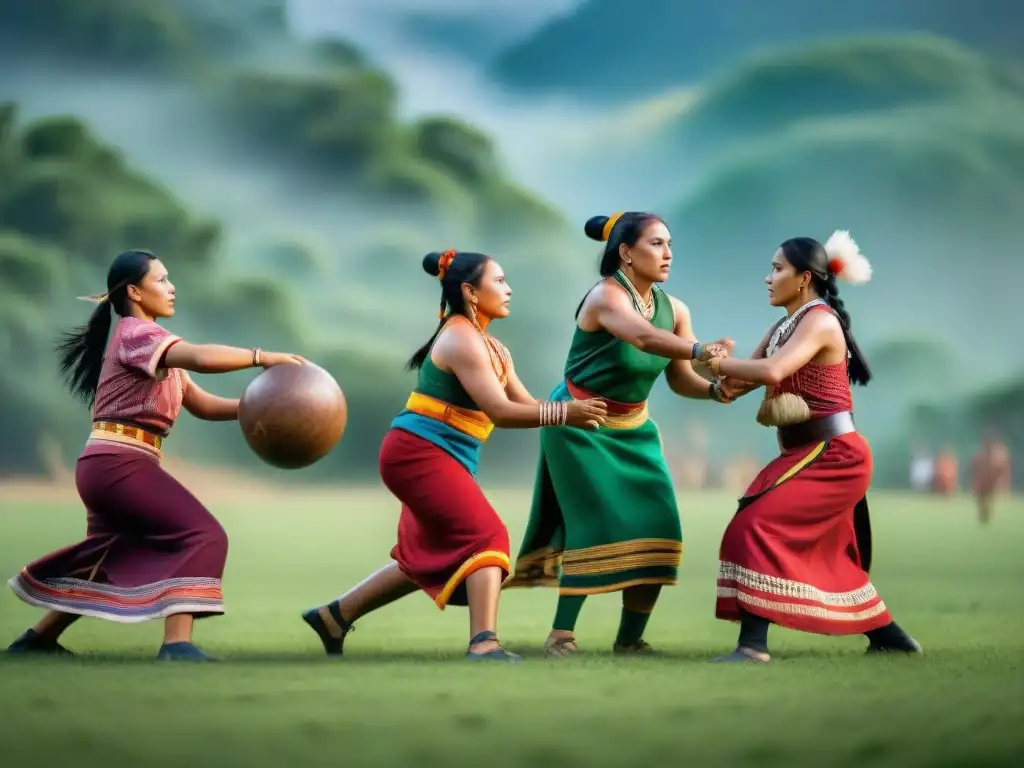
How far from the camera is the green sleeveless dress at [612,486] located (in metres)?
5.70

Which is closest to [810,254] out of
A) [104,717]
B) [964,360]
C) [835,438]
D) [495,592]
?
[835,438]

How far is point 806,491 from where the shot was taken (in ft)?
18.0

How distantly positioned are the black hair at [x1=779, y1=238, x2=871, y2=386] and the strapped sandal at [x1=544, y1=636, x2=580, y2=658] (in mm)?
1551

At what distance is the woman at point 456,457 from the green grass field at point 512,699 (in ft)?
0.81

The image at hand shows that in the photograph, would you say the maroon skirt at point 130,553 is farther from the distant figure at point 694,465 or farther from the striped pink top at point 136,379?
the distant figure at point 694,465

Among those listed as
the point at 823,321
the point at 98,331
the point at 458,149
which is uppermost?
the point at 458,149

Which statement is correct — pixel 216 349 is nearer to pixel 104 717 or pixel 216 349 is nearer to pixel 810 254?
pixel 104 717

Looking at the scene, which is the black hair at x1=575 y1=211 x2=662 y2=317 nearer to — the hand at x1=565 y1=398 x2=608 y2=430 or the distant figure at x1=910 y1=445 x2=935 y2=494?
the hand at x1=565 y1=398 x2=608 y2=430

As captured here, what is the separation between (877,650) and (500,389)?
178 cm

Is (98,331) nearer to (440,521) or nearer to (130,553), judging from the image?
(130,553)

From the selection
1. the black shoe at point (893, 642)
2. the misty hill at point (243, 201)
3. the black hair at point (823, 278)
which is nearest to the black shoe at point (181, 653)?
the black shoe at point (893, 642)

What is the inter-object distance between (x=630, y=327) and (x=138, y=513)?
6.55 ft

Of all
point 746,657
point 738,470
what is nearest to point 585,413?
point 746,657

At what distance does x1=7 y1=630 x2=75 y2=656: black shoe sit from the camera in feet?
18.5
